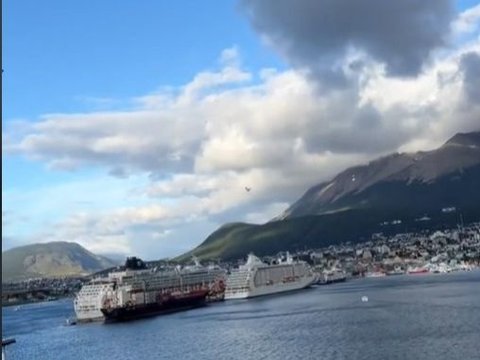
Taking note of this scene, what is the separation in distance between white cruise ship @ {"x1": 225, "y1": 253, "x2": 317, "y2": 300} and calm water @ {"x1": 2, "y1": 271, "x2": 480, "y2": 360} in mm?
46781

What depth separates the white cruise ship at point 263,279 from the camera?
479 ft

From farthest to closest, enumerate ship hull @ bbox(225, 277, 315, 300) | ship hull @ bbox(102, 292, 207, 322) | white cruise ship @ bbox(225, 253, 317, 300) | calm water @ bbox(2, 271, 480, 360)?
white cruise ship @ bbox(225, 253, 317, 300) → ship hull @ bbox(225, 277, 315, 300) → ship hull @ bbox(102, 292, 207, 322) → calm water @ bbox(2, 271, 480, 360)

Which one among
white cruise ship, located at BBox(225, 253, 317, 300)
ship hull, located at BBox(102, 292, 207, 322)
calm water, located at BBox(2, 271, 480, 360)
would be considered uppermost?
white cruise ship, located at BBox(225, 253, 317, 300)

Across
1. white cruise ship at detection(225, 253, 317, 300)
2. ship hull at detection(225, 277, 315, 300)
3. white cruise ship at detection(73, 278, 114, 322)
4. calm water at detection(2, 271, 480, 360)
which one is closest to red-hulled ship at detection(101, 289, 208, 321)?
white cruise ship at detection(73, 278, 114, 322)

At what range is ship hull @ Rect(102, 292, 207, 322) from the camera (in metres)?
108

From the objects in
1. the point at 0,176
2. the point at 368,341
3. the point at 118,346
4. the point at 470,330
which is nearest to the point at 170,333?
the point at 118,346

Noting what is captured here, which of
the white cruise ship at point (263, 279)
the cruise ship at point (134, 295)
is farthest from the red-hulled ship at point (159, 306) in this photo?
the white cruise ship at point (263, 279)

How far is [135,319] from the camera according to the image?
106 m

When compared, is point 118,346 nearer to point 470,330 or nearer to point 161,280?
point 470,330

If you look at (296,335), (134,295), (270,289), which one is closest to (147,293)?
(134,295)

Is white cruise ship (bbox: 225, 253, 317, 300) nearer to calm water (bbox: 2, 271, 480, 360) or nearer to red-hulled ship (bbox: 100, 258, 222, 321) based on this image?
red-hulled ship (bbox: 100, 258, 222, 321)

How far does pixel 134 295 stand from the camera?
395ft

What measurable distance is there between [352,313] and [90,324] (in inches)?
1814

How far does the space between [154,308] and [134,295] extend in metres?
6.75
